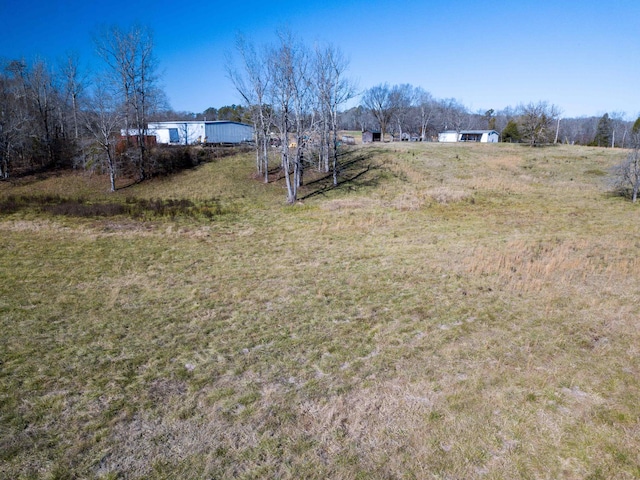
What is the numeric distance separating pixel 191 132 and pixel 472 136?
57.5 m

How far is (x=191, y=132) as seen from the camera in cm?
4331

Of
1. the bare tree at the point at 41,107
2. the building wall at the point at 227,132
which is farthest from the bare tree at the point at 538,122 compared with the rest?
the bare tree at the point at 41,107

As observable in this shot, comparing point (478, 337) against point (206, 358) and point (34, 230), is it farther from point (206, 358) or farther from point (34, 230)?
point (34, 230)

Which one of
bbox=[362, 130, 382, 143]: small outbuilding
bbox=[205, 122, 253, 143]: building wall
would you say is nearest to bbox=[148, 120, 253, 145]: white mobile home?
bbox=[205, 122, 253, 143]: building wall

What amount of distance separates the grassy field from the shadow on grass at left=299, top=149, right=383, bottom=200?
13046 millimetres

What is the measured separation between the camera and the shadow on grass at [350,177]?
31000mm

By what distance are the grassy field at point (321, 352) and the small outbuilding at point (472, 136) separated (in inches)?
2358

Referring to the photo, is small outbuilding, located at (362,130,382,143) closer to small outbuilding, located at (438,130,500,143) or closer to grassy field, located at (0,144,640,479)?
small outbuilding, located at (438,130,500,143)

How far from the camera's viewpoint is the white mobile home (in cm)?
4209

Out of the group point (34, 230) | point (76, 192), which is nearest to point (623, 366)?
point (34, 230)

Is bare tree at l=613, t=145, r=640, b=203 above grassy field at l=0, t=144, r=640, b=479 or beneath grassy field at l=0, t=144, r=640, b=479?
above

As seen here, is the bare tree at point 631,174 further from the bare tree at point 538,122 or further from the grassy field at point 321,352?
the bare tree at point 538,122

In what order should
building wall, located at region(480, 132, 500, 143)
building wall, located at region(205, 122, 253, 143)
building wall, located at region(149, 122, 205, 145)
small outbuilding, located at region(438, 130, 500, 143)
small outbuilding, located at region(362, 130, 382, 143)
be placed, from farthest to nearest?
small outbuilding, located at region(438, 130, 500, 143) → building wall, located at region(480, 132, 500, 143) → small outbuilding, located at region(362, 130, 382, 143) → building wall, located at region(205, 122, 253, 143) → building wall, located at region(149, 122, 205, 145)

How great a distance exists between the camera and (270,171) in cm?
3606
